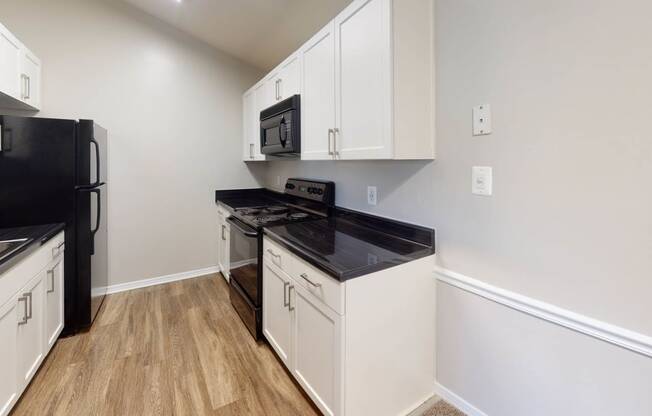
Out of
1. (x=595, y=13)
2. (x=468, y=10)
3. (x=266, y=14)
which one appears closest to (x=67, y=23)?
(x=266, y=14)

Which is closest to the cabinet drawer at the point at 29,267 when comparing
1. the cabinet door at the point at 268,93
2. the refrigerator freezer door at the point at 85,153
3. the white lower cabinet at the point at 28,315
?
the white lower cabinet at the point at 28,315

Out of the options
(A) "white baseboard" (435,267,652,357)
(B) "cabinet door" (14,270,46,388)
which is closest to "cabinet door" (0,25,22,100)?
(B) "cabinet door" (14,270,46,388)

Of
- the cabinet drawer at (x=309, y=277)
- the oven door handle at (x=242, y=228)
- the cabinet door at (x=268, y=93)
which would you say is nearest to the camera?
the cabinet drawer at (x=309, y=277)

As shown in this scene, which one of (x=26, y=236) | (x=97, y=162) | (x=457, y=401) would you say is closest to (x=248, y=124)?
(x=97, y=162)

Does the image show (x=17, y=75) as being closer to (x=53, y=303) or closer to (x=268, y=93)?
(x=53, y=303)

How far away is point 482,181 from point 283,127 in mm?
1529

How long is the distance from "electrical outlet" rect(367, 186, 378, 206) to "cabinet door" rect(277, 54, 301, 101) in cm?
88

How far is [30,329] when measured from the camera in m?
1.71

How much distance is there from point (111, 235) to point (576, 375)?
3.63 meters

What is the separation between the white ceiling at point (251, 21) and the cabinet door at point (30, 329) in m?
2.42

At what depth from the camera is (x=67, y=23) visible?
107 inches

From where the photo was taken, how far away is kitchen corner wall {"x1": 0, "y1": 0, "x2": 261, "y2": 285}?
2723 mm

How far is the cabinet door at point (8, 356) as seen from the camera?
1416 mm

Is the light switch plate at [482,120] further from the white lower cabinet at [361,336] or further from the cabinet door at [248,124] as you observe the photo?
the cabinet door at [248,124]
